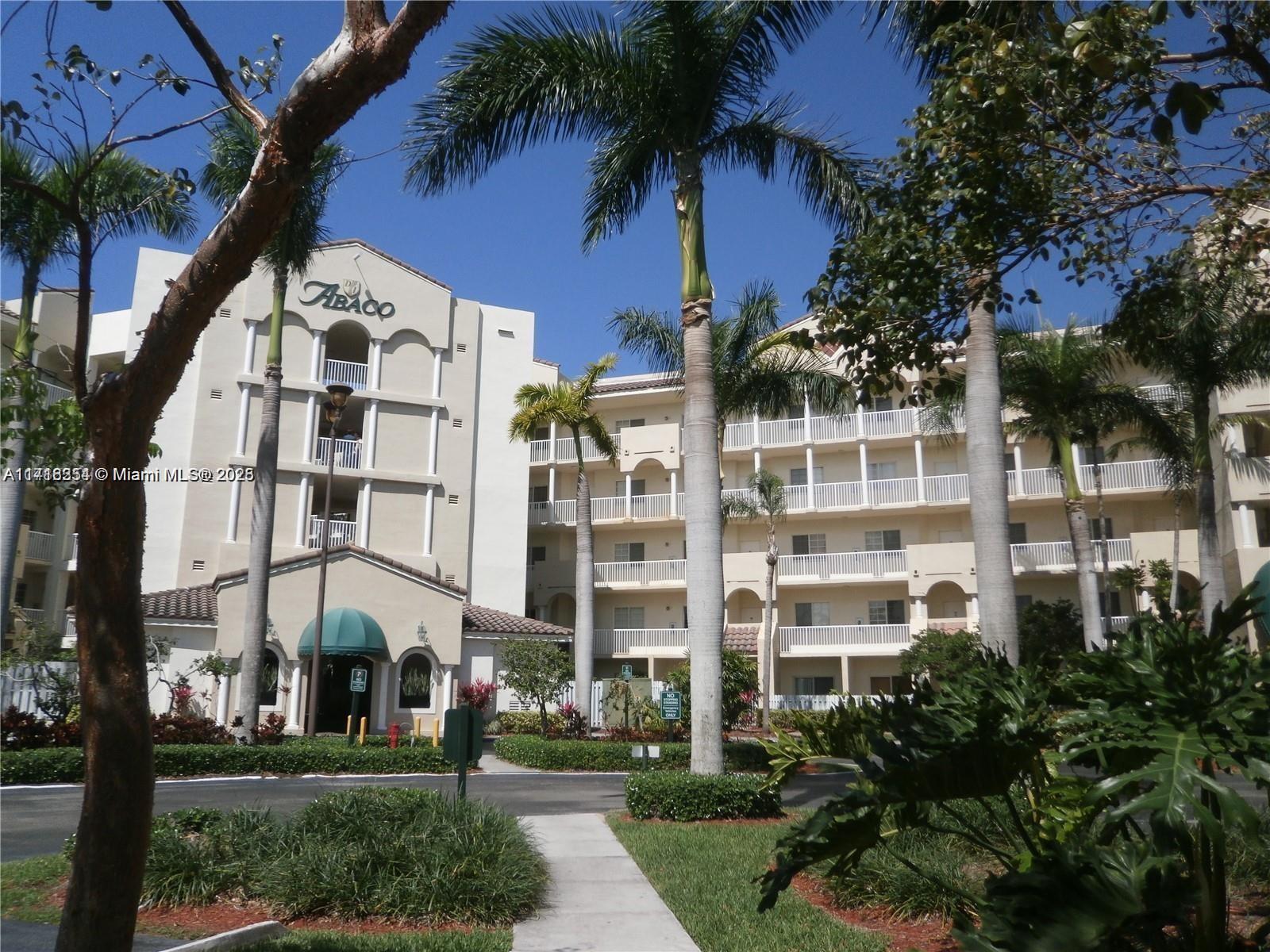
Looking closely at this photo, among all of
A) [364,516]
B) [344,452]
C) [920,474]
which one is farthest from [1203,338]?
[344,452]

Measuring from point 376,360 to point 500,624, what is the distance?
11258 mm

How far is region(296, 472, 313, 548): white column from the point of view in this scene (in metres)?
35.9

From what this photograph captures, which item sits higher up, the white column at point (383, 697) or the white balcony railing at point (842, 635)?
the white balcony railing at point (842, 635)

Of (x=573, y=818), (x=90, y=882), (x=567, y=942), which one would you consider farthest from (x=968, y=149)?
(x=573, y=818)

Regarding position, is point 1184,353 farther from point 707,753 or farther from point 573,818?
point 573,818

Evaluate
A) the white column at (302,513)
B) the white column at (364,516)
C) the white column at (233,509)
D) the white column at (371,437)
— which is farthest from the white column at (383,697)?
the white column at (371,437)

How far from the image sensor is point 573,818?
1439cm

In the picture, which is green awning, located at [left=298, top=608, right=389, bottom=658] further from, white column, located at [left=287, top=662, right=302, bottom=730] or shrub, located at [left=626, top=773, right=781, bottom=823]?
shrub, located at [left=626, top=773, right=781, bottom=823]

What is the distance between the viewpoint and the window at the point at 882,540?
41938mm

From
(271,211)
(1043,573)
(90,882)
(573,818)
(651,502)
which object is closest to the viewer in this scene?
(90,882)

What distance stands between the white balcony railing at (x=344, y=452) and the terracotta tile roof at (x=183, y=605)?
6.96 m

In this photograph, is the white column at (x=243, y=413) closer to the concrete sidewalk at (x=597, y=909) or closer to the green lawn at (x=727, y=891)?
the green lawn at (x=727, y=891)

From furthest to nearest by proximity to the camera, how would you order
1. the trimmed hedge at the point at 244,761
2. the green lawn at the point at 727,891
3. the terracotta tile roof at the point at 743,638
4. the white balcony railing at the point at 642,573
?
the white balcony railing at the point at 642,573
the terracotta tile roof at the point at 743,638
the trimmed hedge at the point at 244,761
the green lawn at the point at 727,891

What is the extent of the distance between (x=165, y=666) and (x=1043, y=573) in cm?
3043
